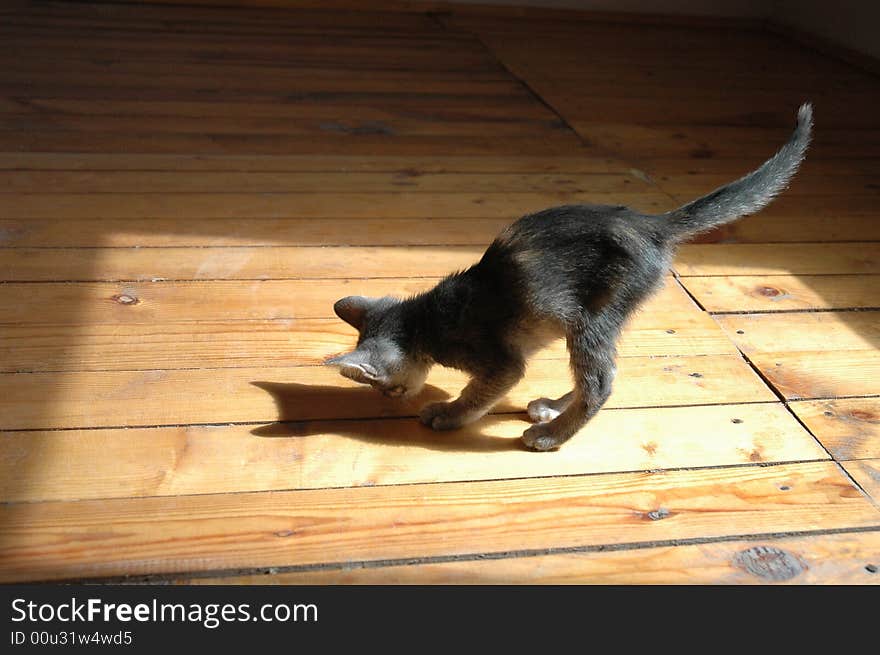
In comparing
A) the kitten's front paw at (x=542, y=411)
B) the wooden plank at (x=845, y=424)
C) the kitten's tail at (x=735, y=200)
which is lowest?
the kitten's front paw at (x=542, y=411)

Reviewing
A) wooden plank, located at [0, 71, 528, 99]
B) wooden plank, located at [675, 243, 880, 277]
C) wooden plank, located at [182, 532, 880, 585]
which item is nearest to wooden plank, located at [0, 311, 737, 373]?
wooden plank, located at [675, 243, 880, 277]

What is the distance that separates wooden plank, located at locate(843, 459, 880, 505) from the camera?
195cm

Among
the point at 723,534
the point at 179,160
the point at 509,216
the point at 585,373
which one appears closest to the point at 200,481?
the point at 585,373

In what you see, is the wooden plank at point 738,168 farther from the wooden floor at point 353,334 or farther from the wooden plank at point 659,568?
the wooden plank at point 659,568

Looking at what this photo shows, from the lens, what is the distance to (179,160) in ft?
11.1

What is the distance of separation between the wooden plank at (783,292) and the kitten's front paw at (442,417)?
3.06 ft

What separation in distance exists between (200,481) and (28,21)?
4.02 metres

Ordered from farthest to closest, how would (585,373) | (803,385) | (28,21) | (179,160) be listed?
(28,21) → (179,160) → (803,385) → (585,373)

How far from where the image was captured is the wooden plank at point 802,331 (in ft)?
8.08

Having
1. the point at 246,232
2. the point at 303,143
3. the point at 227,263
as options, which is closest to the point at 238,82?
the point at 303,143

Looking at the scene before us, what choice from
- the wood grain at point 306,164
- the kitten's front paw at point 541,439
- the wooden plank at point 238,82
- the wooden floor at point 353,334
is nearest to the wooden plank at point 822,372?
the wooden floor at point 353,334

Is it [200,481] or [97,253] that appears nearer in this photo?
[200,481]
